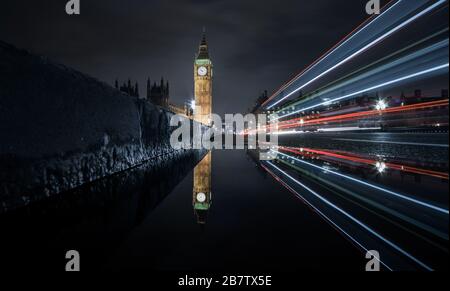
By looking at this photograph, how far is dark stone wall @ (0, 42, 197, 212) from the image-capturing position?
205 centimetres

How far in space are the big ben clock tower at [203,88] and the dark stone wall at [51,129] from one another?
262 feet

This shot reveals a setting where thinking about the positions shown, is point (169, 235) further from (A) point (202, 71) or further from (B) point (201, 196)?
(A) point (202, 71)

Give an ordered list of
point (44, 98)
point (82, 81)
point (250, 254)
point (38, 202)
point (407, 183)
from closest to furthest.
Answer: point (250, 254), point (38, 202), point (44, 98), point (82, 81), point (407, 183)

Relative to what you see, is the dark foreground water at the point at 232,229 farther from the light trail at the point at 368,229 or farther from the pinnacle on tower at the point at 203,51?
the pinnacle on tower at the point at 203,51

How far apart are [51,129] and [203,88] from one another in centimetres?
8865

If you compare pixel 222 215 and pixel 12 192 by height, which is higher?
pixel 12 192

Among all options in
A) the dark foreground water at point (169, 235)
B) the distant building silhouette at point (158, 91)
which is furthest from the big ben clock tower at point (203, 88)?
the dark foreground water at point (169, 235)

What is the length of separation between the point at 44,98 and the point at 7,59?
46 cm

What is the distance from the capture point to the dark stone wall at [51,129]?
205 centimetres

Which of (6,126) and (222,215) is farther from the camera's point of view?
(222,215)
